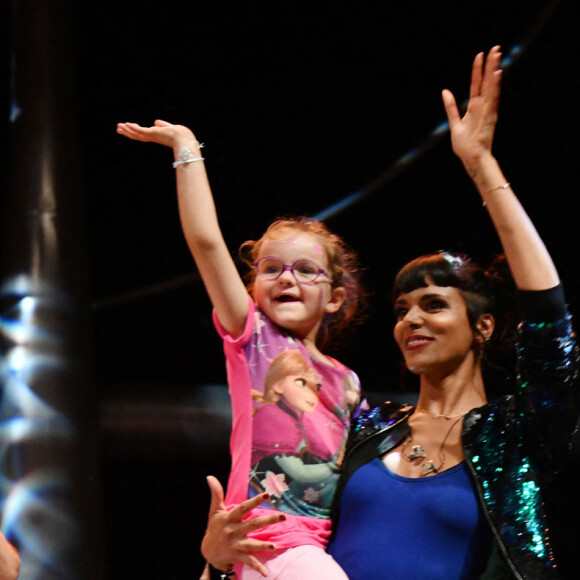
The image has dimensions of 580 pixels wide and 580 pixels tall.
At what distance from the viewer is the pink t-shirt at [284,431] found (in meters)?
1.66

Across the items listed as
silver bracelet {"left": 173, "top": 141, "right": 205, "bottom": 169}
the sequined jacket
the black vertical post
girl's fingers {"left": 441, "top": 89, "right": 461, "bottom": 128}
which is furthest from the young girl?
the black vertical post

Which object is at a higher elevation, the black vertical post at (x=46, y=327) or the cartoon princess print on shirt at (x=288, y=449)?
the black vertical post at (x=46, y=327)

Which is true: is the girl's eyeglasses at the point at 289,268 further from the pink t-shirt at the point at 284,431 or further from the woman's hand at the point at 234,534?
the woman's hand at the point at 234,534

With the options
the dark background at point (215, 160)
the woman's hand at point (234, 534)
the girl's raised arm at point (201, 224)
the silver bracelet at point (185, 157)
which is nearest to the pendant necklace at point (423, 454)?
the woman's hand at point (234, 534)

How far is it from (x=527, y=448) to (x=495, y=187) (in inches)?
18.5

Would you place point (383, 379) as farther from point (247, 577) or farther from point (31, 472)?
point (247, 577)

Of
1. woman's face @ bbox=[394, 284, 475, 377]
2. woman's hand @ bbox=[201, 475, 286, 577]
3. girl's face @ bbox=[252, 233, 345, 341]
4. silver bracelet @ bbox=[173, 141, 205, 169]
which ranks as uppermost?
silver bracelet @ bbox=[173, 141, 205, 169]

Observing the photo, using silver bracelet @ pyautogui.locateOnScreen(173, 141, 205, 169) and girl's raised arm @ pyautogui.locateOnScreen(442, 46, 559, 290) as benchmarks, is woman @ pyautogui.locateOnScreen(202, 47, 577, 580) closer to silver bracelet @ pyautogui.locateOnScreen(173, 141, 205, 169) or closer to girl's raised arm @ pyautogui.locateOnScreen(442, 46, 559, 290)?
girl's raised arm @ pyautogui.locateOnScreen(442, 46, 559, 290)

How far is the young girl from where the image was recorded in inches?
64.6

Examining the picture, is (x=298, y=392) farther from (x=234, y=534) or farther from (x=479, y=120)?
(x=479, y=120)

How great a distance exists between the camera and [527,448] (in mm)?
1594

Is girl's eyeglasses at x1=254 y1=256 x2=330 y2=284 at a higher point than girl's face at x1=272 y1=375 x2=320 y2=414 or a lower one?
higher

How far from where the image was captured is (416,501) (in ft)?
5.23

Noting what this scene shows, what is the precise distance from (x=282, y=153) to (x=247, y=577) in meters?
1.95
